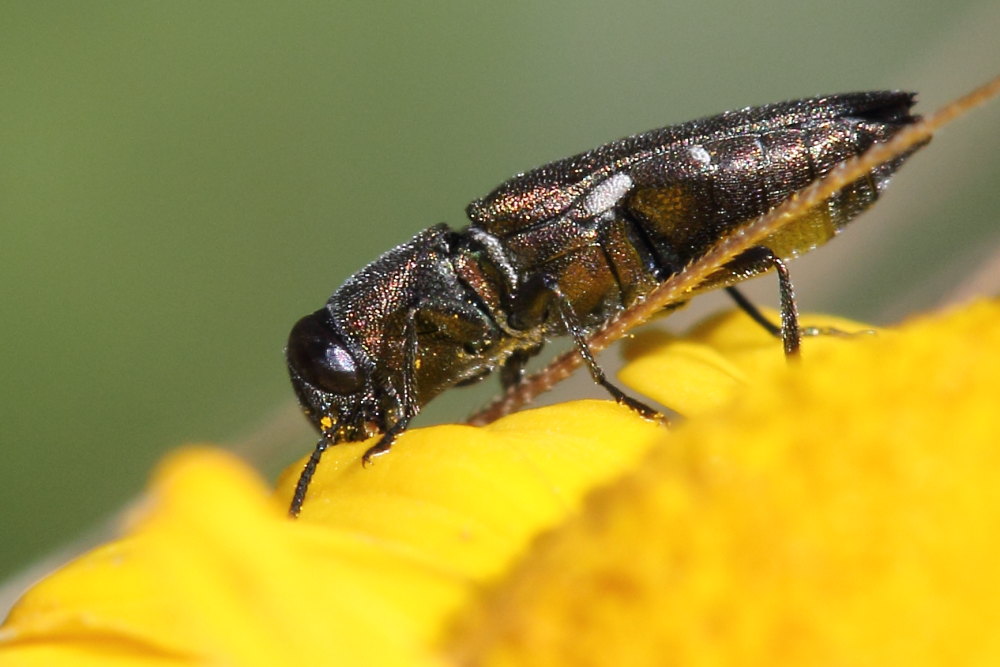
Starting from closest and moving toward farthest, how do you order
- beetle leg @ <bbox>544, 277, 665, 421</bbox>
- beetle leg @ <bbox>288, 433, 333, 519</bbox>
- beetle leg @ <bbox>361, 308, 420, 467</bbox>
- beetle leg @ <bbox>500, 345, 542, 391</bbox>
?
beetle leg @ <bbox>288, 433, 333, 519</bbox>
beetle leg @ <bbox>544, 277, 665, 421</bbox>
beetle leg @ <bbox>361, 308, 420, 467</bbox>
beetle leg @ <bbox>500, 345, 542, 391</bbox>

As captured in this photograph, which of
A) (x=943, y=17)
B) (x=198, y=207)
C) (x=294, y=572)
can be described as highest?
(x=294, y=572)

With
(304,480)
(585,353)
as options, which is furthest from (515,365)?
(304,480)

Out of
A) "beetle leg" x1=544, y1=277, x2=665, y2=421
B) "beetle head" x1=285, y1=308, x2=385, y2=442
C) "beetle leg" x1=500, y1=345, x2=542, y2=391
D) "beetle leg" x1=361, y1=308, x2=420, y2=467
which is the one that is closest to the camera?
"beetle leg" x1=544, y1=277, x2=665, y2=421

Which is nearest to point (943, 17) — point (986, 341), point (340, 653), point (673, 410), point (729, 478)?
point (673, 410)

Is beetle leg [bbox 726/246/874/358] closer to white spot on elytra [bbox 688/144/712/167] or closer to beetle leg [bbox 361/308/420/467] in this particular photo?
white spot on elytra [bbox 688/144/712/167]

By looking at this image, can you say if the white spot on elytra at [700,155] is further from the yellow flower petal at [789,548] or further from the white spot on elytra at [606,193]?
the yellow flower petal at [789,548]

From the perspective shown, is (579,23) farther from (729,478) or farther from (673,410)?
(729,478)

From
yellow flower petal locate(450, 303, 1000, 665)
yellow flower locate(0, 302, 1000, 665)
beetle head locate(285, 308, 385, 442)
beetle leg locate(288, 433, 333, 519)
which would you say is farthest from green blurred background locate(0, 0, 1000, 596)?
yellow flower petal locate(450, 303, 1000, 665)
